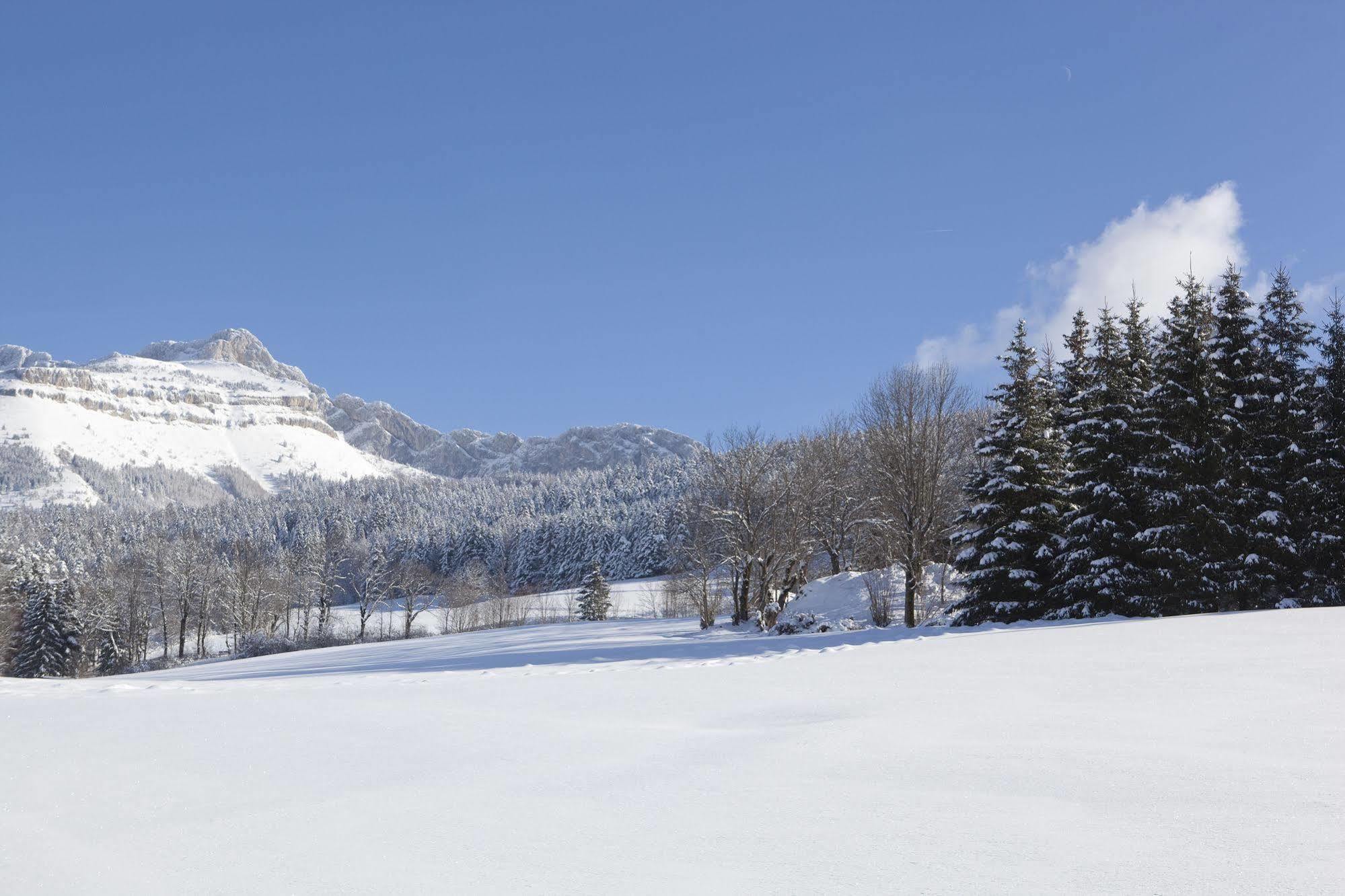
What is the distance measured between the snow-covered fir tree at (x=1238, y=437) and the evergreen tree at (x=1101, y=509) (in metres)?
2.04

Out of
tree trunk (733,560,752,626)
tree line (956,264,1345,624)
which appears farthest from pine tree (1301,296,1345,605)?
tree trunk (733,560,752,626)

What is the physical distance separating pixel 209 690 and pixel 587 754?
21.7 ft

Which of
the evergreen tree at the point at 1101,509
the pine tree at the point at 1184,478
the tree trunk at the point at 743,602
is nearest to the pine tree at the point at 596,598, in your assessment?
the tree trunk at the point at 743,602

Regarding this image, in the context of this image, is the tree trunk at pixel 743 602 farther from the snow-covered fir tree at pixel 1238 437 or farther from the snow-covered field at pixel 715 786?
the snow-covered field at pixel 715 786

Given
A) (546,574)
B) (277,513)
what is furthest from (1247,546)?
(277,513)

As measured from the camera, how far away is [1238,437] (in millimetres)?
19906

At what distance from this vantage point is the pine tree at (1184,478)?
1903 centimetres

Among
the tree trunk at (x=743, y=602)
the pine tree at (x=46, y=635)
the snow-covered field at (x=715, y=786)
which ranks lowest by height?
the pine tree at (x=46, y=635)

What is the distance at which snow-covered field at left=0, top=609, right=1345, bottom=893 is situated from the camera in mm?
3277

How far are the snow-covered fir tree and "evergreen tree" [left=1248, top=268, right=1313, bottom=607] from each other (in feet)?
0.46

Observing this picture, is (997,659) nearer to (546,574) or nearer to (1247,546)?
(1247,546)

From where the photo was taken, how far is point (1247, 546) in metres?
19.1

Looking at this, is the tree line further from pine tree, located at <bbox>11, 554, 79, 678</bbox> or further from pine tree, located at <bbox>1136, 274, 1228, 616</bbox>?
pine tree, located at <bbox>11, 554, 79, 678</bbox>

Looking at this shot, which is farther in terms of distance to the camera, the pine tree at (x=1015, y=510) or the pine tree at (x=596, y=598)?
the pine tree at (x=596, y=598)
